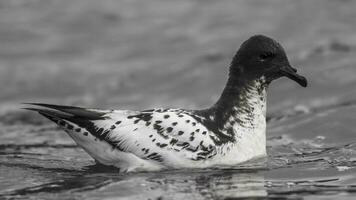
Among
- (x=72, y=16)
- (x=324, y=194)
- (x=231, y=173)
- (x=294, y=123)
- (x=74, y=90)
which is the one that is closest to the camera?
(x=324, y=194)

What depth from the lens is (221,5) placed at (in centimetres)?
2481

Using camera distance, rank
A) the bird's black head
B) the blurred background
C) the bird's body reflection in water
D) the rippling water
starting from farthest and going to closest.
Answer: the blurred background < the bird's black head < the rippling water < the bird's body reflection in water

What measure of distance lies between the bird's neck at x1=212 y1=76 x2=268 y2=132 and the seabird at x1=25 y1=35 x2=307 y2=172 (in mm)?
14

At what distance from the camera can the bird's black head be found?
1309 centimetres

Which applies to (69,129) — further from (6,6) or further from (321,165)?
(6,6)

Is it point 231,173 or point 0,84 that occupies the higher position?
point 0,84

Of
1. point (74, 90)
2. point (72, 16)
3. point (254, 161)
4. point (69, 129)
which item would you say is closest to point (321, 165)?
point (254, 161)

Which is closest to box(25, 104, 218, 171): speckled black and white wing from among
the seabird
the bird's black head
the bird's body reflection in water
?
the seabird

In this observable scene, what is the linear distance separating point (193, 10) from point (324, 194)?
1343 centimetres

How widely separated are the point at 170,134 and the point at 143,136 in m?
0.36

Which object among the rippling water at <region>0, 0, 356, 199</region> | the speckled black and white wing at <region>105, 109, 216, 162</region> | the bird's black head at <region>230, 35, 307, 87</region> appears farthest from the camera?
the bird's black head at <region>230, 35, 307, 87</region>

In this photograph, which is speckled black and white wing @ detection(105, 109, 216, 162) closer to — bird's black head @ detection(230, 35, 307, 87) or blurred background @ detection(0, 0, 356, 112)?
bird's black head @ detection(230, 35, 307, 87)

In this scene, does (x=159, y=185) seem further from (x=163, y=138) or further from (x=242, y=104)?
(x=242, y=104)

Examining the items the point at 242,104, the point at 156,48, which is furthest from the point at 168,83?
the point at 242,104
